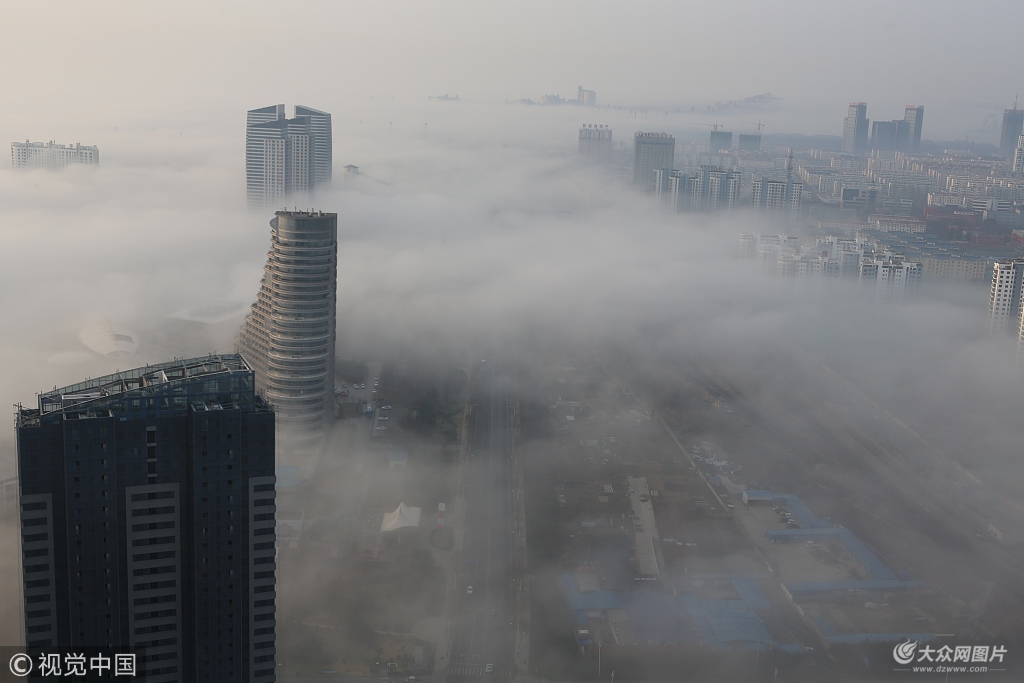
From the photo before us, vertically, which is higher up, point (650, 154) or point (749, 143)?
point (749, 143)

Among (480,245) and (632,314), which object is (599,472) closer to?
(632,314)

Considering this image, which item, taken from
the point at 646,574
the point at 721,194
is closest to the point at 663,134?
the point at 721,194

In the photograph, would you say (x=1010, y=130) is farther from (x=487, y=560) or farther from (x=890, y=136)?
(x=487, y=560)

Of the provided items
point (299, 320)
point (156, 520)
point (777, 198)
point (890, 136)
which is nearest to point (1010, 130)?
point (890, 136)

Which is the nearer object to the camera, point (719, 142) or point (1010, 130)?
point (1010, 130)

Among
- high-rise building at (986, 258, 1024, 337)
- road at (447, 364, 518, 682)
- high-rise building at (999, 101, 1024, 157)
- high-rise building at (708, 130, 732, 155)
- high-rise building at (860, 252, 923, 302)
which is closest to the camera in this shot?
road at (447, 364, 518, 682)

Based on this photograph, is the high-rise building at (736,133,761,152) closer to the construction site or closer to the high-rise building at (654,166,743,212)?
the high-rise building at (654,166,743,212)

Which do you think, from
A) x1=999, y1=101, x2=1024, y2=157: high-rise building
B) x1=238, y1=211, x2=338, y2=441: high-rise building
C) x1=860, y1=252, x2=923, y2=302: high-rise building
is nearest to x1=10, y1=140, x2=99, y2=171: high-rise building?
x1=238, y1=211, x2=338, y2=441: high-rise building

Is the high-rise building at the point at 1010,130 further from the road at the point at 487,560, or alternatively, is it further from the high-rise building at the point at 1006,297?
the road at the point at 487,560
